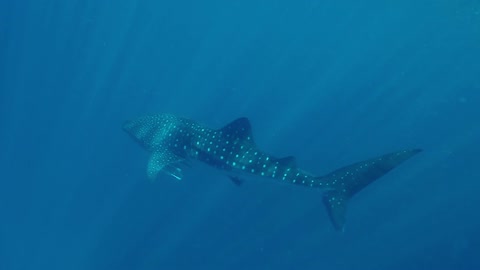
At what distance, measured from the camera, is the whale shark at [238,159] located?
6.17 meters

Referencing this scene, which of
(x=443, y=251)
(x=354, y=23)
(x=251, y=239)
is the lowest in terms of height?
(x=251, y=239)

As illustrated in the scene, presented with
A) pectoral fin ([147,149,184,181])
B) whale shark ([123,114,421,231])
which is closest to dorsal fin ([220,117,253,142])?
whale shark ([123,114,421,231])

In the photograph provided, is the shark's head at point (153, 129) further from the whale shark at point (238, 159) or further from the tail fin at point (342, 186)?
the tail fin at point (342, 186)

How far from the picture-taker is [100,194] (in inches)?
638

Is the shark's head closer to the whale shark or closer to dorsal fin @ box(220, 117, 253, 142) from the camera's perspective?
the whale shark

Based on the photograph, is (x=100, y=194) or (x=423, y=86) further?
(x=423, y=86)

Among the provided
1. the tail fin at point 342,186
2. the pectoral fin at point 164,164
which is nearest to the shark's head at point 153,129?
the pectoral fin at point 164,164

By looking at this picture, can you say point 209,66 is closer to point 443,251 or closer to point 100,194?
point 100,194

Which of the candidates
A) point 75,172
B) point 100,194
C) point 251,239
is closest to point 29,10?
point 75,172

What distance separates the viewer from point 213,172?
773 centimetres

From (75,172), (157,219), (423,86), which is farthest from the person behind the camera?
(423,86)

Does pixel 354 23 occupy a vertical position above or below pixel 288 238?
above

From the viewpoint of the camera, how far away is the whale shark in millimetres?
6173

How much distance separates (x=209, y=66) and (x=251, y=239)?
53.0 ft
